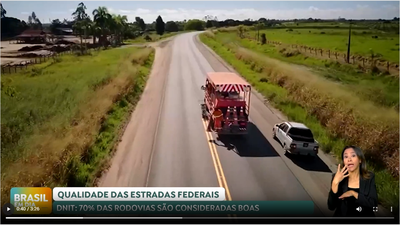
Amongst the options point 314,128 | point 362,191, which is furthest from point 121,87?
point 362,191

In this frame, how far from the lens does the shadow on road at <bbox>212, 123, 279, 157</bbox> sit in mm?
18872

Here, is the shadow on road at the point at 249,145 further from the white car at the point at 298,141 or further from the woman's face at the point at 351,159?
the woman's face at the point at 351,159

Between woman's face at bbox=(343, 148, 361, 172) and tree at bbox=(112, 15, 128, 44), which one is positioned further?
tree at bbox=(112, 15, 128, 44)

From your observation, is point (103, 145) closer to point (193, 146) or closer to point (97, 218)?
point (193, 146)

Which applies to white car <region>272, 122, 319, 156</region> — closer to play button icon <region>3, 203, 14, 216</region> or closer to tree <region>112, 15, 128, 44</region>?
play button icon <region>3, 203, 14, 216</region>

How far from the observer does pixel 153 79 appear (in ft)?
135

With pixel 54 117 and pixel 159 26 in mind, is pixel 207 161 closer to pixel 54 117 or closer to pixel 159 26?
pixel 54 117

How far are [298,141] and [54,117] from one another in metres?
15.9

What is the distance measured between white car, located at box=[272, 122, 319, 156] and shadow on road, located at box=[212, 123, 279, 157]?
961 millimetres

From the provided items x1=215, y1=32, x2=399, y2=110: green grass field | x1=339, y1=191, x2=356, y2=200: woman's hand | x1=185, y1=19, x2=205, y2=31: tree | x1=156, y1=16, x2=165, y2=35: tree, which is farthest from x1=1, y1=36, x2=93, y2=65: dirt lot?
x1=185, y1=19, x2=205, y2=31: tree

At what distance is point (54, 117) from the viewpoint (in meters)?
22.8

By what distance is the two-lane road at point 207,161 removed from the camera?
1498cm

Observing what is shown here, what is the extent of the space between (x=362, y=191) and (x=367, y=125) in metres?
14.6

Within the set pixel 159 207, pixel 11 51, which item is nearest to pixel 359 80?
pixel 159 207
